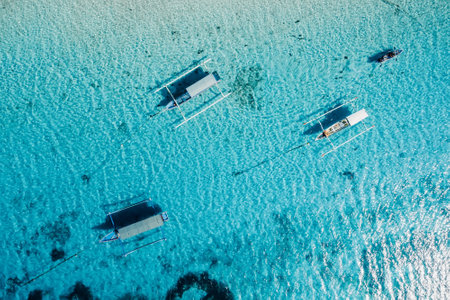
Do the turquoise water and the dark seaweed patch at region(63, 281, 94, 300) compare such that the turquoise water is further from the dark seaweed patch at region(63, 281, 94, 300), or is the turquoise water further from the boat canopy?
the boat canopy

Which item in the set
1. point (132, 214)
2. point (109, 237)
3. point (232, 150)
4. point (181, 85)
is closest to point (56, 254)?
point (109, 237)

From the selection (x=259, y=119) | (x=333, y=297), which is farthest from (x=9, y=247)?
(x=333, y=297)

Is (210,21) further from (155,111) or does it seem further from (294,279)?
(294,279)

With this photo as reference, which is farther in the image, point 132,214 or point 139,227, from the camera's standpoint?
point 132,214

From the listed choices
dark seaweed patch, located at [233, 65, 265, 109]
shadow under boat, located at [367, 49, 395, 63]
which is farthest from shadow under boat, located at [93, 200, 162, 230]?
shadow under boat, located at [367, 49, 395, 63]

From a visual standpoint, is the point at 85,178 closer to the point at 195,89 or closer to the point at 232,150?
the point at 195,89
